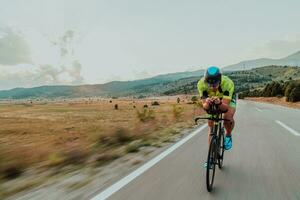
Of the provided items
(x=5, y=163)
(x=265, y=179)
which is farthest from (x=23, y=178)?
(x=265, y=179)

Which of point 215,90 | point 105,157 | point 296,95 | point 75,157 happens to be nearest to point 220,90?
point 215,90

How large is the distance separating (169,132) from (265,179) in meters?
7.69

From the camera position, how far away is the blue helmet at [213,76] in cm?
573

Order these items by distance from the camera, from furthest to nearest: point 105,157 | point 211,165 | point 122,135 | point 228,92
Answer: point 122,135, point 105,157, point 228,92, point 211,165

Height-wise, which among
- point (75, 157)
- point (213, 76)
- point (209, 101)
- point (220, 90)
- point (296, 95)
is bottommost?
point (296, 95)

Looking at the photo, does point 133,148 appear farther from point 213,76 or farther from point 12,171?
point 213,76

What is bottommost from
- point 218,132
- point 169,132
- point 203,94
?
point 169,132

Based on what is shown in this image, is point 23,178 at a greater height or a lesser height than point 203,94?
lesser

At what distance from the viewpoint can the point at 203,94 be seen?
6188mm

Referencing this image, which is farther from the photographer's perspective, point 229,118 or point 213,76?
point 229,118

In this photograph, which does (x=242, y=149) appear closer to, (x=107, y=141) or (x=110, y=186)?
(x=107, y=141)

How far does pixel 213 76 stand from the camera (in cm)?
574

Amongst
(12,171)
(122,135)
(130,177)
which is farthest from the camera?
→ (122,135)

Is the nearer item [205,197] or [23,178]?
[205,197]
